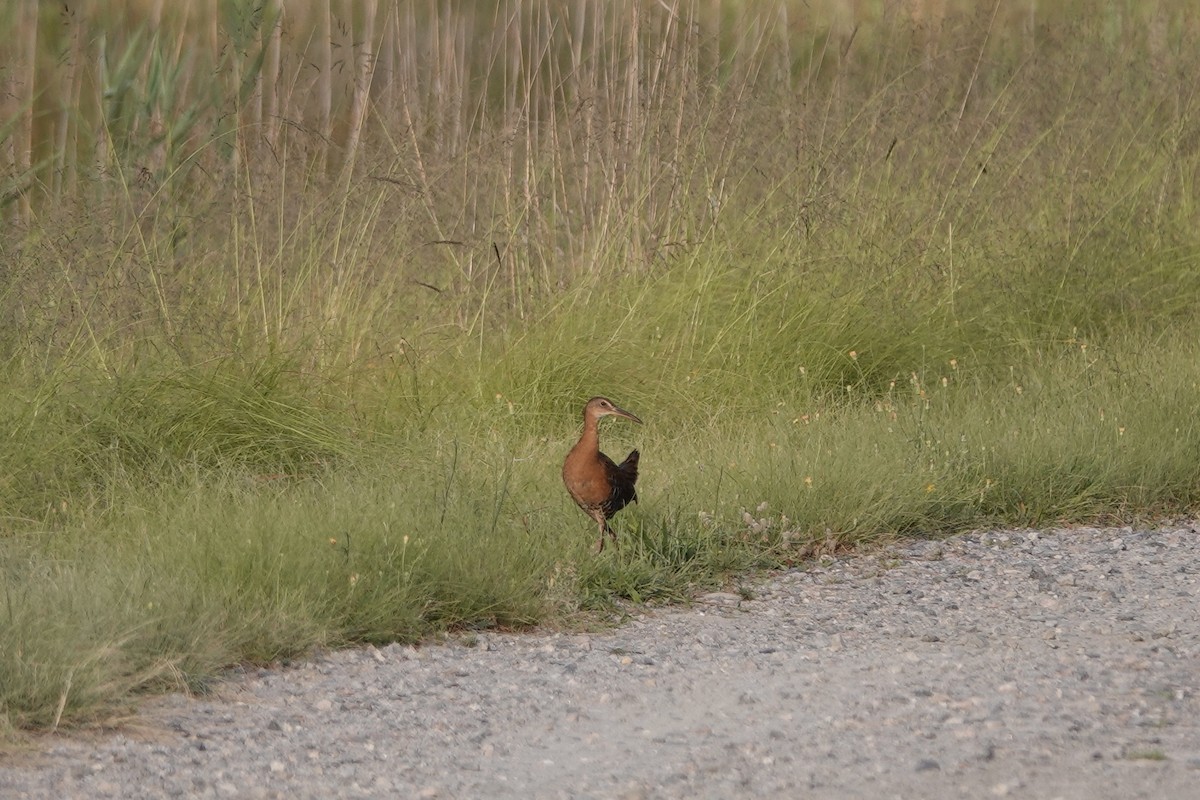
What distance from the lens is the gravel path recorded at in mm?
3299

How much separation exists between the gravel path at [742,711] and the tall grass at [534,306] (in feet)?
0.74

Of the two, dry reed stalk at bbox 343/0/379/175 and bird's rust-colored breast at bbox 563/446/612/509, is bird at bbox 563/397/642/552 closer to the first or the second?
bird's rust-colored breast at bbox 563/446/612/509

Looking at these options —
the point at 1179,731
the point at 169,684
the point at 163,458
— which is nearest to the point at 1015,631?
the point at 1179,731

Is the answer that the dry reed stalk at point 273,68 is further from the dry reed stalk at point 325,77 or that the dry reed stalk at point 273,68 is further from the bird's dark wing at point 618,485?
the bird's dark wing at point 618,485

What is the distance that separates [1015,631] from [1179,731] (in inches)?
38.8

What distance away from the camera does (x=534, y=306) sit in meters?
7.43

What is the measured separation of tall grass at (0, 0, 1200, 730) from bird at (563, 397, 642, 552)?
0.13 m

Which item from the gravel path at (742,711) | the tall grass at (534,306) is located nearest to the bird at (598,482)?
the tall grass at (534,306)

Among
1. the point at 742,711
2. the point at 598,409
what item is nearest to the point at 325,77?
the point at 598,409

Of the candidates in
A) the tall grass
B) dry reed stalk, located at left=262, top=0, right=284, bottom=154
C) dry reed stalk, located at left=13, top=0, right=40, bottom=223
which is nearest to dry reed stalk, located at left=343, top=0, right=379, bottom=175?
the tall grass

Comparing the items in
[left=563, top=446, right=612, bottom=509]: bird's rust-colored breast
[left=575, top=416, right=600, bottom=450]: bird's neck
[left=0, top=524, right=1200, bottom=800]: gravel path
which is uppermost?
[left=575, top=416, right=600, bottom=450]: bird's neck

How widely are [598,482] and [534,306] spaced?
2548 millimetres

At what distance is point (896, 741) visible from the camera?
3.53 m

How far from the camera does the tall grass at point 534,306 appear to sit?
4715mm
